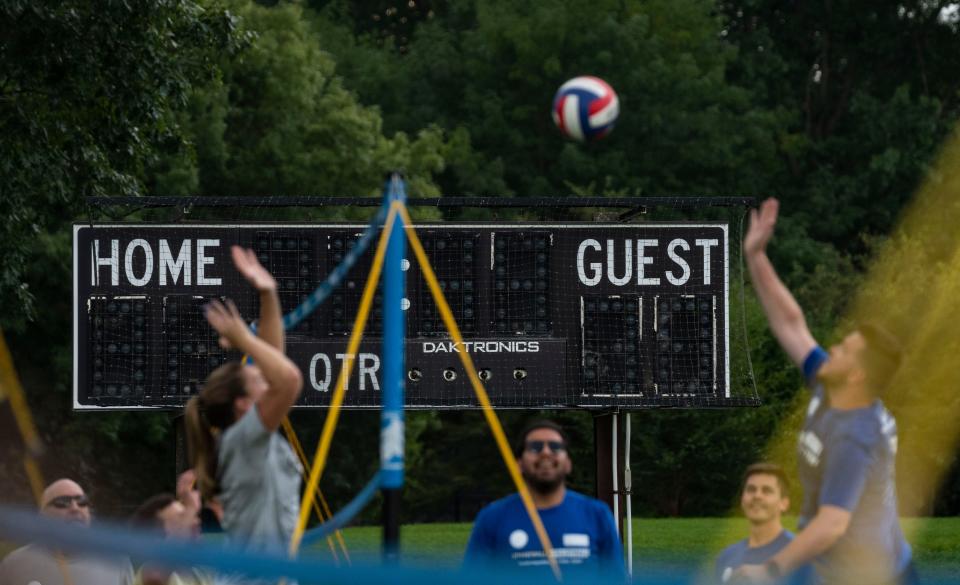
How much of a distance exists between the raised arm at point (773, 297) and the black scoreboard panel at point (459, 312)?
8964 millimetres

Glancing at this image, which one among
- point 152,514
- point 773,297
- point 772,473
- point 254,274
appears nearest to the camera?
point 254,274

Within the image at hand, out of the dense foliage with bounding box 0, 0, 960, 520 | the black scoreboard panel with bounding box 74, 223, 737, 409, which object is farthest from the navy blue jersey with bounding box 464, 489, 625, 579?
the dense foliage with bounding box 0, 0, 960, 520

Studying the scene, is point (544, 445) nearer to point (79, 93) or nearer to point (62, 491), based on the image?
point (62, 491)

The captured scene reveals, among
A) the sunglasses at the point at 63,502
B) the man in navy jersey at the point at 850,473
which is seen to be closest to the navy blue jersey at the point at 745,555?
the man in navy jersey at the point at 850,473

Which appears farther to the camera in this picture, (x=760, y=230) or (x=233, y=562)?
(x=760, y=230)

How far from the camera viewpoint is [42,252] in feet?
108

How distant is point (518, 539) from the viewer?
7.89 meters

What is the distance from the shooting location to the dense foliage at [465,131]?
2167 cm

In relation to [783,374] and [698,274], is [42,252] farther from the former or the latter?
[698,274]

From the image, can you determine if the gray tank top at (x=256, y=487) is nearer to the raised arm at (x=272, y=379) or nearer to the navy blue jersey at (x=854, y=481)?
the raised arm at (x=272, y=379)

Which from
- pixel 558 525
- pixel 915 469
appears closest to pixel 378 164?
pixel 915 469

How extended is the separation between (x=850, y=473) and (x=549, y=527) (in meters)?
1.66

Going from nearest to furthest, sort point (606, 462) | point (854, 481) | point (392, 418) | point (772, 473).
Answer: point (854, 481), point (772, 473), point (392, 418), point (606, 462)

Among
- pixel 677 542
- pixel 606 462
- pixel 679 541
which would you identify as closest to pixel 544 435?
pixel 606 462
